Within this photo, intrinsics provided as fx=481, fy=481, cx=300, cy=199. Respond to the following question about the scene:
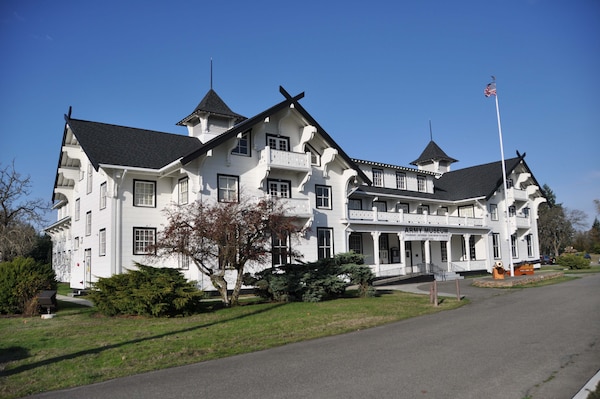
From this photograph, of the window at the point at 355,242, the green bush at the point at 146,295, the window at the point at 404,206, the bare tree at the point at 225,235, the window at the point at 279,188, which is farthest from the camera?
the window at the point at 404,206

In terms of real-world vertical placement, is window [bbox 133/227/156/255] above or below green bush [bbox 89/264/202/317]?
above

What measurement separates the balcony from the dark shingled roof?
1138 cm

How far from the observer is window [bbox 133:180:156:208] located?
82.2 ft

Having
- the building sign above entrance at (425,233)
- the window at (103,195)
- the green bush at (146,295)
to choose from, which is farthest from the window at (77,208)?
the building sign above entrance at (425,233)

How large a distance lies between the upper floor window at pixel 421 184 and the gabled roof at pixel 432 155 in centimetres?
736

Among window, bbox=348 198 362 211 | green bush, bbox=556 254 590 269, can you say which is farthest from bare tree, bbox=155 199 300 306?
green bush, bbox=556 254 590 269

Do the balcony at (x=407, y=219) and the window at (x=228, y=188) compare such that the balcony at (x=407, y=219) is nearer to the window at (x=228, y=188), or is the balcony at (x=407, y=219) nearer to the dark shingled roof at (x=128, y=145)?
the window at (x=228, y=188)

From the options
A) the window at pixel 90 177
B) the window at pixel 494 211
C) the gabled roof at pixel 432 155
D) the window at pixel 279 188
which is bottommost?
the window at pixel 494 211

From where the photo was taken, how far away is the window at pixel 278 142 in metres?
28.0

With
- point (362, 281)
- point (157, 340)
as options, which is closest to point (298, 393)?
point (157, 340)

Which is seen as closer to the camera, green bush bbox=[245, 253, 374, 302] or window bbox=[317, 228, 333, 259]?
green bush bbox=[245, 253, 374, 302]

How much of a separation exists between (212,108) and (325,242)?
11.1 m

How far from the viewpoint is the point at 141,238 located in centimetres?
2484

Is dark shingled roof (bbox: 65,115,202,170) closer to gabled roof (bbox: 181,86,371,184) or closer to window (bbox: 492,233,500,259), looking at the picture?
gabled roof (bbox: 181,86,371,184)
